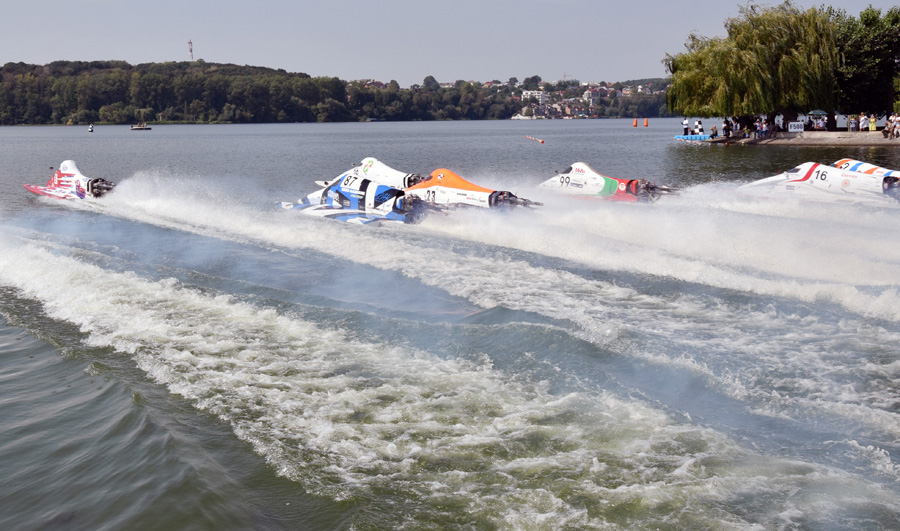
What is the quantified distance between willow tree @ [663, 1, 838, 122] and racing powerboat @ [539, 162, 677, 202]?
31.2 meters

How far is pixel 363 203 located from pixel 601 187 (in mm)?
8048

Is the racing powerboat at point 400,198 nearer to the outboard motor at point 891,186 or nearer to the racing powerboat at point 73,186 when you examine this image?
the racing powerboat at point 73,186

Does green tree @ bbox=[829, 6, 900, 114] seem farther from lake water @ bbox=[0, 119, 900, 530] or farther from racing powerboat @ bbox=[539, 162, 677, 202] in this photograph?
lake water @ bbox=[0, 119, 900, 530]

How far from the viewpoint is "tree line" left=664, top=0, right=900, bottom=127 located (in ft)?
160

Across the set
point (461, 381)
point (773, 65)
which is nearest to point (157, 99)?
point (773, 65)

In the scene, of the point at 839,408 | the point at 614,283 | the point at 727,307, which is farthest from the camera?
the point at 614,283

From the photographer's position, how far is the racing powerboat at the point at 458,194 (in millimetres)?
19500

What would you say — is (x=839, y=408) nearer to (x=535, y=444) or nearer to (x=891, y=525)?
(x=891, y=525)

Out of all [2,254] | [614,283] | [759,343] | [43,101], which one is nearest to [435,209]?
[614,283]

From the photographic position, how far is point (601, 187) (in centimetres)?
2281

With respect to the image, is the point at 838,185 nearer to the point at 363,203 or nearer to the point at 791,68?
the point at 363,203

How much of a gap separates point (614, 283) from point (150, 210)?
16.7m

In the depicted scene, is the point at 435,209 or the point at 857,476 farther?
the point at 435,209

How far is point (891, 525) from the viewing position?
191 inches
